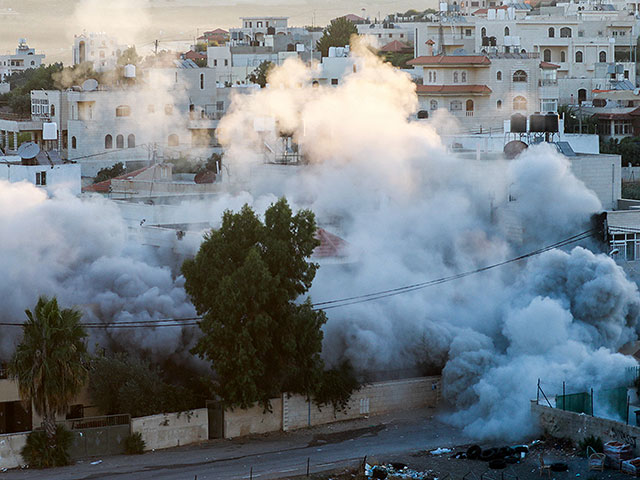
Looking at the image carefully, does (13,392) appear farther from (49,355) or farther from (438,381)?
(438,381)

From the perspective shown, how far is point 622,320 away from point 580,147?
14.2 m

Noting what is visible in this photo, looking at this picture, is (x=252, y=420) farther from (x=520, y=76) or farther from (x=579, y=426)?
(x=520, y=76)

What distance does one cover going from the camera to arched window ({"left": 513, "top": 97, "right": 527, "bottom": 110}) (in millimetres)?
70419

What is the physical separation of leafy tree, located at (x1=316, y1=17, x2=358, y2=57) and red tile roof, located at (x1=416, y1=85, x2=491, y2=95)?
28901 millimetres

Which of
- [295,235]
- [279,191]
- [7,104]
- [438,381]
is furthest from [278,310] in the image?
[7,104]

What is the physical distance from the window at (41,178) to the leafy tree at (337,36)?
Result: 2066 inches

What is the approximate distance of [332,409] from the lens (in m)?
34.9

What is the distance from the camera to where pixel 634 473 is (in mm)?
29188

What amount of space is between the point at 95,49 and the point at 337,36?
23.0 m

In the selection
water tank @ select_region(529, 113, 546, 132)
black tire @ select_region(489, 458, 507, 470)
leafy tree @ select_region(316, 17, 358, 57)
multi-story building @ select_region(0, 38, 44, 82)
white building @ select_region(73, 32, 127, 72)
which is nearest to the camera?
black tire @ select_region(489, 458, 507, 470)

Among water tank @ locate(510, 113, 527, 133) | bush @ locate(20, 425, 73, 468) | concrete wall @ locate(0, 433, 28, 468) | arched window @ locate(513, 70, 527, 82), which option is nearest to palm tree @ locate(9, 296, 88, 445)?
bush @ locate(20, 425, 73, 468)

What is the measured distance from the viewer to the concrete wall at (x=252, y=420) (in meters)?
33.6

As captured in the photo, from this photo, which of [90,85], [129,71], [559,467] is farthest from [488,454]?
[129,71]

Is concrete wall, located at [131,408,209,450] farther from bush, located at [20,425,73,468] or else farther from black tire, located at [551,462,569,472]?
black tire, located at [551,462,569,472]
